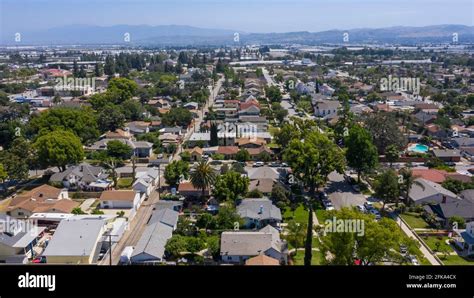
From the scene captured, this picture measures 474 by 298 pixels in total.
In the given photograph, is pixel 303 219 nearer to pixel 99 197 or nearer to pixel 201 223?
pixel 201 223

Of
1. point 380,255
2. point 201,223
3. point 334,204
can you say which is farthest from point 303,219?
point 380,255

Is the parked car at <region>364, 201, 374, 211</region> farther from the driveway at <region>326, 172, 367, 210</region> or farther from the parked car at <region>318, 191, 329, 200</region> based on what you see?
the parked car at <region>318, 191, 329, 200</region>

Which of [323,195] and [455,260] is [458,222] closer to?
[455,260]

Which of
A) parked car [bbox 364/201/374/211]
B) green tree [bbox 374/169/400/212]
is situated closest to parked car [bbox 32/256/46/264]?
parked car [bbox 364/201/374/211]

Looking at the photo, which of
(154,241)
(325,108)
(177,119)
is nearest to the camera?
(154,241)

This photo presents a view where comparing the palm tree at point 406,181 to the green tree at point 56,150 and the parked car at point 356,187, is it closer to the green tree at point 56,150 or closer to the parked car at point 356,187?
the parked car at point 356,187

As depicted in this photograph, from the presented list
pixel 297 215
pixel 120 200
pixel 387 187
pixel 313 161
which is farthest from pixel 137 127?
pixel 387 187

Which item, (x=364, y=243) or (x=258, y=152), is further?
(x=258, y=152)

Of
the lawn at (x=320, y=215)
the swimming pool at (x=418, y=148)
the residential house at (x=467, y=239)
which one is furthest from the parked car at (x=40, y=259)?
the swimming pool at (x=418, y=148)
